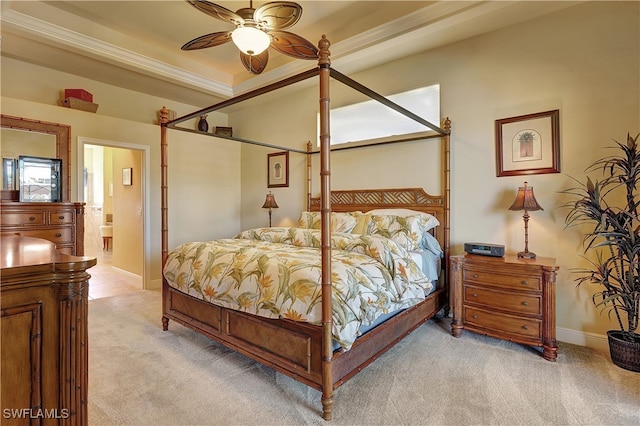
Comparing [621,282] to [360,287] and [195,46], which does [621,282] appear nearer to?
[360,287]

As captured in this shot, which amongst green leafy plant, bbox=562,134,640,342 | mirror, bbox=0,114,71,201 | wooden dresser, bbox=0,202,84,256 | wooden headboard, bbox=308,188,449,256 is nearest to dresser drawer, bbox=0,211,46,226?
wooden dresser, bbox=0,202,84,256

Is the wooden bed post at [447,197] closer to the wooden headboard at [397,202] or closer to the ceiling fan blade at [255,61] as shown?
the wooden headboard at [397,202]

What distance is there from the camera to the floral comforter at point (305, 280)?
1844 millimetres

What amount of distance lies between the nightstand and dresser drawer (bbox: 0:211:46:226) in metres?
4.30

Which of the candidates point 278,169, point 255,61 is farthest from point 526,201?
point 278,169

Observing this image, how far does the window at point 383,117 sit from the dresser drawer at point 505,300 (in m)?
1.85

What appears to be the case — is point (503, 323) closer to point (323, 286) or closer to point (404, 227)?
point (404, 227)

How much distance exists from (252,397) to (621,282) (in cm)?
275

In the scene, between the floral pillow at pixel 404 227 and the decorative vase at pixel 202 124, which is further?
the decorative vase at pixel 202 124

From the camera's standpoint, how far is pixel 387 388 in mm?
2020

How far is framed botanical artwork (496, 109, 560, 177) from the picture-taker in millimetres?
2773

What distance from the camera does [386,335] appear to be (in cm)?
223

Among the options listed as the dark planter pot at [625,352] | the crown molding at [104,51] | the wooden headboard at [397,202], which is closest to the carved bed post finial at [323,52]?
the wooden headboard at [397,202]

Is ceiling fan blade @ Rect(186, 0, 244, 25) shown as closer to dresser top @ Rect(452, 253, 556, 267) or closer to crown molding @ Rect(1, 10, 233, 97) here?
crown molding @ Rect(1, 10, 233, 97)
